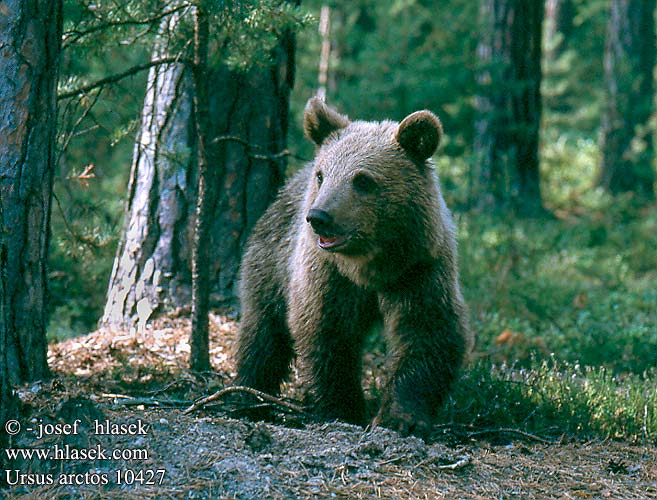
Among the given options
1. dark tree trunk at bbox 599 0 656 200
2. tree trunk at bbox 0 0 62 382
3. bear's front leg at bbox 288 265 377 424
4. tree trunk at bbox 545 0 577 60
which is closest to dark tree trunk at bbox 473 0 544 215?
dark tree trunk at bbox 599 0 656 200

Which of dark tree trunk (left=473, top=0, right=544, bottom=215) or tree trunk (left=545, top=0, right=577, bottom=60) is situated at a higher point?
tree trunk (left=545, top=0, right=577, bottom=60)

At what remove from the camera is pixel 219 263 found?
5.92m

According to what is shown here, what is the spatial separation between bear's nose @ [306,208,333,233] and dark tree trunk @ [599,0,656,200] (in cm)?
954

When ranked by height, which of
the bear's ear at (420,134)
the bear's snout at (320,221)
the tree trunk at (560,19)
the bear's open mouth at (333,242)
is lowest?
the bear's open mouth at (333,242)

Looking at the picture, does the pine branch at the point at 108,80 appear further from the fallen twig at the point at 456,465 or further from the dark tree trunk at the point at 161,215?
the fallen twig at the point at 456,465

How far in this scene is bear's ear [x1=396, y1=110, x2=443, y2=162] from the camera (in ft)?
13.8

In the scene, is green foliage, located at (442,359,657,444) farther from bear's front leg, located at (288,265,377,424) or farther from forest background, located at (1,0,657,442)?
bear's front leg, located at (288,265,377,424)

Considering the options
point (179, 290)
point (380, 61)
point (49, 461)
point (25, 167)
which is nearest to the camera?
point (49, 461)

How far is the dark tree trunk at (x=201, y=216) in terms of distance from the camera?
467cm

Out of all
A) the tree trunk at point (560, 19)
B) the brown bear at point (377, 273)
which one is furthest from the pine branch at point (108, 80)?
the tree trunk at point (560, 19)

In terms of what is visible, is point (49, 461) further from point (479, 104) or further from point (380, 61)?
point (479, 104)

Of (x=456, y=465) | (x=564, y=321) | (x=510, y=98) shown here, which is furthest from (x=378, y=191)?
(x=510, y=98)

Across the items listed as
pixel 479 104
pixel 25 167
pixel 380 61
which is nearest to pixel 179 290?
pixel 25 167

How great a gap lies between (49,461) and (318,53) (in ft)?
37.6
